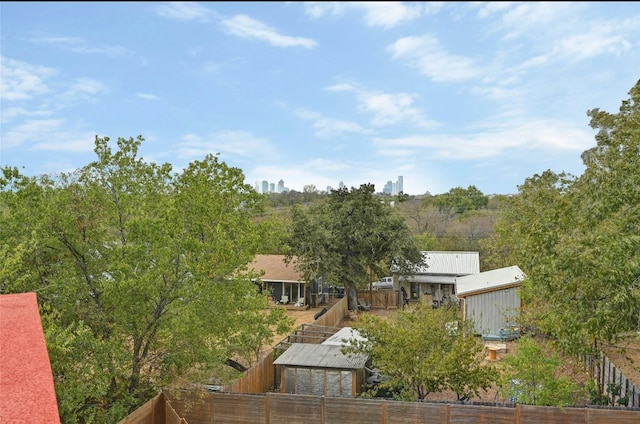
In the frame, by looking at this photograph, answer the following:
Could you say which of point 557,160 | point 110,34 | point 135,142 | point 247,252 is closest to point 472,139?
point 557,160

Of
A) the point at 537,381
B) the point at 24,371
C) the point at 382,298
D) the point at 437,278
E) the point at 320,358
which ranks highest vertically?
the point at 24,371

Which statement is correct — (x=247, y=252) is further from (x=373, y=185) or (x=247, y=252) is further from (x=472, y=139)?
(x=373, y=185)

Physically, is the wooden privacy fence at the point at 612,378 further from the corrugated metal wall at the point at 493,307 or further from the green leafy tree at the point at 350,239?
the green leafy tree at the point at 350,239

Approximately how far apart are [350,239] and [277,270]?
286 inches

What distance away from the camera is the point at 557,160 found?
80.8 ft

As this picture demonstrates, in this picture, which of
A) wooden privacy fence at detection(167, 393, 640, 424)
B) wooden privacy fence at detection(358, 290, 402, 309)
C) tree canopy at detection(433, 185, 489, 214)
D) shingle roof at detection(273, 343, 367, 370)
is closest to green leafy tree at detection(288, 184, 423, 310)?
wooden privacy fence at detection(358, 290, 402, 309)

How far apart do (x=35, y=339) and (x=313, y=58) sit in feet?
20.5

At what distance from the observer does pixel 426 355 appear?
1455 cm

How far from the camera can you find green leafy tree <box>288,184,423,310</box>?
3078 cm

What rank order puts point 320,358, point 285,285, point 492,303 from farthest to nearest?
1. point 285,285
2. point 492,303
3. point 320,358

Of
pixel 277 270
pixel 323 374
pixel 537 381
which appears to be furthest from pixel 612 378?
pixel 277 270

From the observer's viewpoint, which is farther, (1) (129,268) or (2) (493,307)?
(2) (493,307)

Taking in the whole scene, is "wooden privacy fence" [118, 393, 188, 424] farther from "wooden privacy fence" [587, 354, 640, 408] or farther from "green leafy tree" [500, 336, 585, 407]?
"wooden privacy fence" [587, 354, 640, 408]

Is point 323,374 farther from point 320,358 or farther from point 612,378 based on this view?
point 612,378
